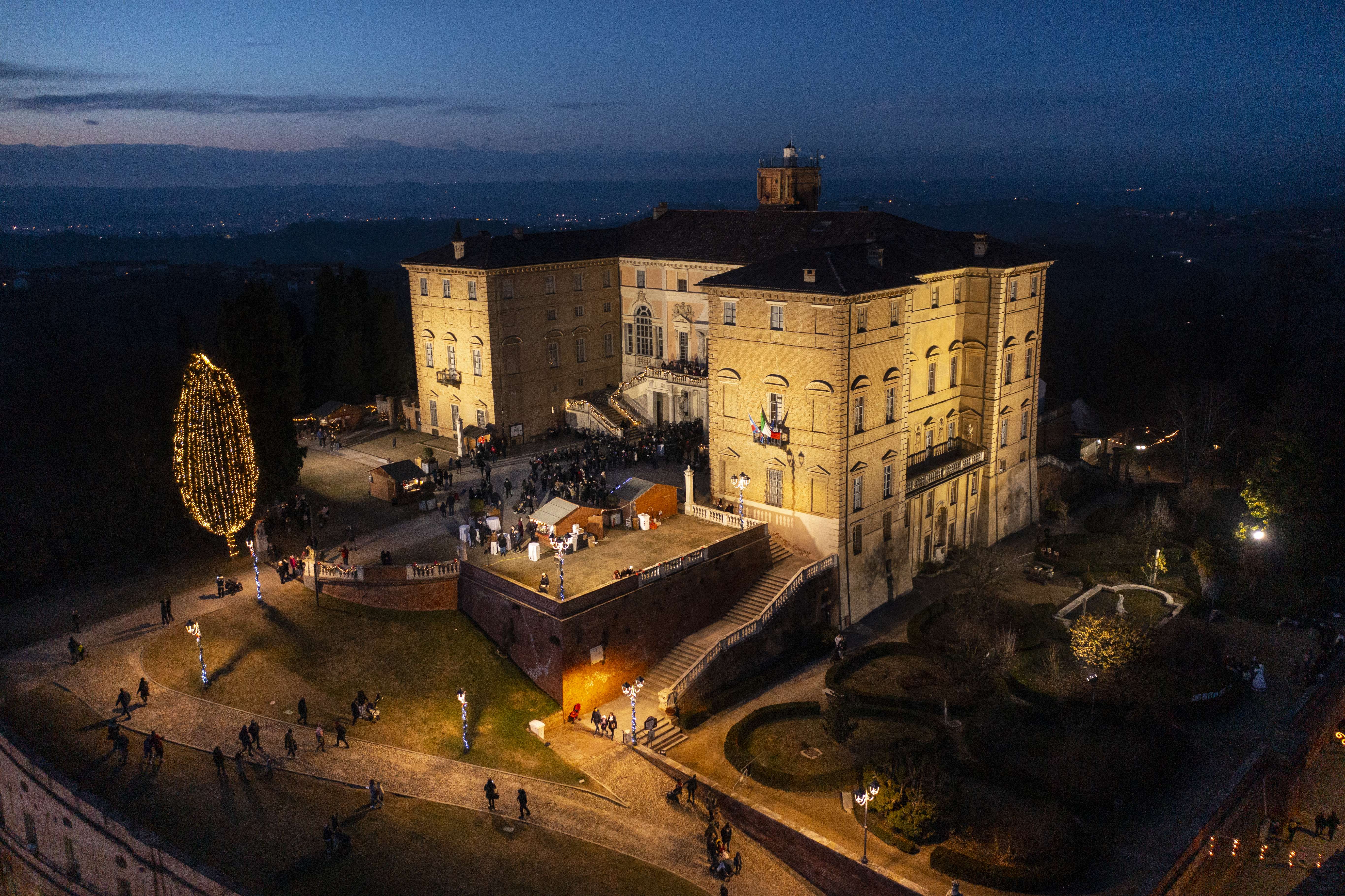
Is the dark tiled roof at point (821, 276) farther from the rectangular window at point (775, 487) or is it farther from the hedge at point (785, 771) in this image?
the hedge at point (785, 771)

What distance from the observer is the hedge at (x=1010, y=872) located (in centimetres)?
2795

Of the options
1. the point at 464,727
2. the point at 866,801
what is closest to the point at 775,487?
the point at 866,801

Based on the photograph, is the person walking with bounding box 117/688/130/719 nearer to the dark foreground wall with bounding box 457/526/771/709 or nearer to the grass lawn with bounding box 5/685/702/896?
the grass lawn with bounding box 5/685/702/896

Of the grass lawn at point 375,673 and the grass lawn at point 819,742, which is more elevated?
the grass lawn at point 375,673

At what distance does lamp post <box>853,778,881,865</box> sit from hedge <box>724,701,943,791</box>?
5.20ft

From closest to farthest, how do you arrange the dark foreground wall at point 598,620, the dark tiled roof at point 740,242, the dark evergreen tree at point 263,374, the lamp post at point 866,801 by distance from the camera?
1. the lamp post at point 866,801
2. the dark foreground wall at point 598,620
3. the dark evergreen tree at point 263,374
4. the dark tiled roof at point 740,242

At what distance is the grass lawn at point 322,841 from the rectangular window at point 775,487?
19760 millimetres

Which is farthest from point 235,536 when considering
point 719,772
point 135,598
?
point 719,772

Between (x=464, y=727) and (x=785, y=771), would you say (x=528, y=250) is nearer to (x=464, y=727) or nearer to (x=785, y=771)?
(x=464, y=727)

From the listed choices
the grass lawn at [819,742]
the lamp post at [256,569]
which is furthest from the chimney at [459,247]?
the grass lawn at [819,742]

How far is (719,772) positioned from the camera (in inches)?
1328

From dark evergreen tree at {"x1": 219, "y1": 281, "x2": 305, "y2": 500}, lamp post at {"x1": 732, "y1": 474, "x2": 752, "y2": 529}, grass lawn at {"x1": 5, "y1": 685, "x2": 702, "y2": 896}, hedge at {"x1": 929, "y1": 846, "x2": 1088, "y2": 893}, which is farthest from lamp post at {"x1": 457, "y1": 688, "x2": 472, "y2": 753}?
dark evergreen tree at {"x1": 219, "y1": 281, "x2": 305, "y2": 500}

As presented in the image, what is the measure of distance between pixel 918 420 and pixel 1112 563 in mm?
13009

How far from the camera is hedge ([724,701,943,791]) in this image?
108 feet
